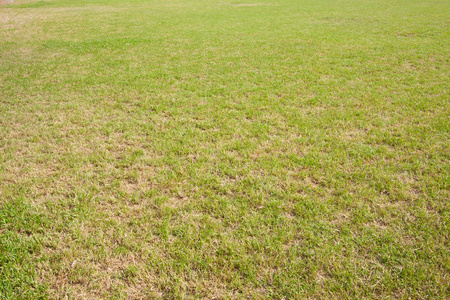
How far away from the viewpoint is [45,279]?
2084 mm

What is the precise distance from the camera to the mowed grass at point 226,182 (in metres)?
2.10

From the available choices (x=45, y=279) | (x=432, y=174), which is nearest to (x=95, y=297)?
(x=45, y=279)

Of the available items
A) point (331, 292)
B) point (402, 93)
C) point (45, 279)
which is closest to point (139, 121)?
point (45, 279)

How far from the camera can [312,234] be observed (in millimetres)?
2414

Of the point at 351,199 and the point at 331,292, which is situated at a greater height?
the point at 351,199

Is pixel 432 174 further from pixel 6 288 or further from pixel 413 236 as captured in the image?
pixel 6 288

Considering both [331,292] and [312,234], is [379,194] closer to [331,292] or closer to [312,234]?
[312,234]

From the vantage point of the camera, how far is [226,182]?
3.12m

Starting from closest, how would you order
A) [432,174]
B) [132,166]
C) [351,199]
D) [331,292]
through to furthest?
[331,292], [351,199], [432,174], [132,166]

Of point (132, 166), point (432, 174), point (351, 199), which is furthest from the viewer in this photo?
point (132, 166)

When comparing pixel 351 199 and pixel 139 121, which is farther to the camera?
pixel 139 121

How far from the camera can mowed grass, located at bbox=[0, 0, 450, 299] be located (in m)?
2.10

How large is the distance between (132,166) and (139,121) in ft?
4.38

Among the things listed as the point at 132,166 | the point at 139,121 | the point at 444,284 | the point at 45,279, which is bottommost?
the point at 444,284
